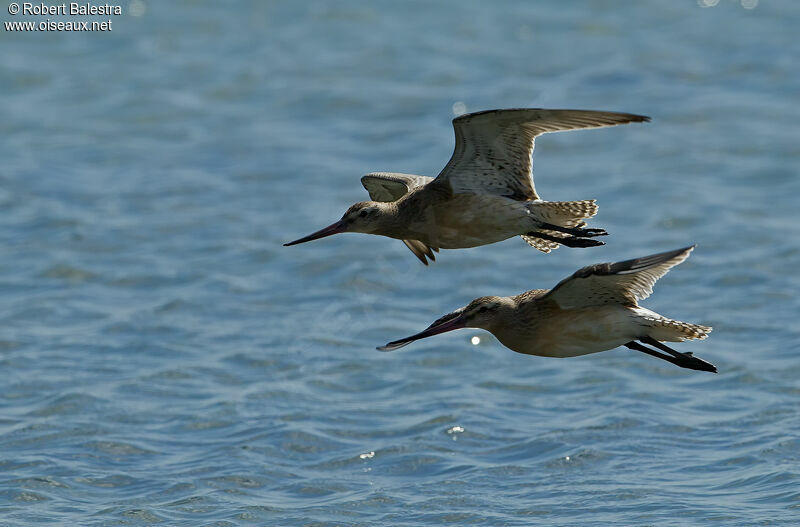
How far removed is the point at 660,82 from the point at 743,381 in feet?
20.1

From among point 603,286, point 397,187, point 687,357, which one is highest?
point 397,187

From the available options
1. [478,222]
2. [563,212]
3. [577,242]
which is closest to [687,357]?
[577,242]

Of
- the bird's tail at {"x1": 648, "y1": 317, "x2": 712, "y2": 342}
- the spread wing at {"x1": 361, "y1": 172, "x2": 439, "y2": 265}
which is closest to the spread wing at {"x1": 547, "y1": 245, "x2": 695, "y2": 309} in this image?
the bird's tail at {"x1": 648, "y1": 317, "x2": 712, "y2": 342}

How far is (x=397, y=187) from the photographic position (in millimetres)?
8164

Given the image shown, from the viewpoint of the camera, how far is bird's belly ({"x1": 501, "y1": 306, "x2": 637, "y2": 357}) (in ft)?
22.5

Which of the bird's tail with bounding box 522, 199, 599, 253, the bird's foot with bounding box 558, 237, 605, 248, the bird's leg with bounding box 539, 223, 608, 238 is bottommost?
the bird's foot with bounding box 558, 237, 605, 248

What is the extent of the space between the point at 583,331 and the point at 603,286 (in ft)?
0.77

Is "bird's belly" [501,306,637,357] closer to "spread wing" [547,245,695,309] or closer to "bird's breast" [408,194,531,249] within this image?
"spread wing" [547,245,695,309]

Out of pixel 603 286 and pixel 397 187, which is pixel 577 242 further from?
pixel 397 187

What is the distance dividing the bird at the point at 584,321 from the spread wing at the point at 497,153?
622 mm

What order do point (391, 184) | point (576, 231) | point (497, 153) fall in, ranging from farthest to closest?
point (391, 184) < point (497, 153) < point (576, 231)

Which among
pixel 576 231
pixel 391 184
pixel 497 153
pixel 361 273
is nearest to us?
pixel 576 231

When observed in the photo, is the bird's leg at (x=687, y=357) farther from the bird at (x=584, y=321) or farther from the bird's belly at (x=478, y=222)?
the bird's belly at (x=478, y=222)

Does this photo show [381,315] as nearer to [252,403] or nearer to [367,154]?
[252,403]
